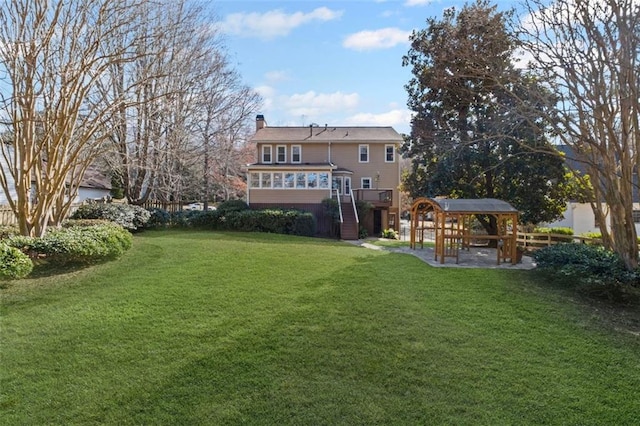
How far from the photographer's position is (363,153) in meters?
24.6

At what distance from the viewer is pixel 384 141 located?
2403 cm

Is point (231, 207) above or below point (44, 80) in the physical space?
below

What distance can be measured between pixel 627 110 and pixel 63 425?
11.4m

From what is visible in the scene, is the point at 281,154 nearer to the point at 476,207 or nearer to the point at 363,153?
the point at 363,153

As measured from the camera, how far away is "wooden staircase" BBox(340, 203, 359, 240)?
63.8 feet

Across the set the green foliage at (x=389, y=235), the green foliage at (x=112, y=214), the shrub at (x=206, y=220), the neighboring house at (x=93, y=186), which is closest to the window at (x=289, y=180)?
the shrub at (x=206, y=220)

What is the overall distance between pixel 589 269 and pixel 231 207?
15886mm

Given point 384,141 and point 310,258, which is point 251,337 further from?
point 384,141

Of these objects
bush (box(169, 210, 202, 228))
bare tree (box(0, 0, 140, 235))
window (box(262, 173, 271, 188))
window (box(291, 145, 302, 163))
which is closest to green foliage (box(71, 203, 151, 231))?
bush (box(169, 210, 202, 228))

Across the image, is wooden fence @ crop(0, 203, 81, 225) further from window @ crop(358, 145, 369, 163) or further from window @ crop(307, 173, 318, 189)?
window @ crop(358, 145, 369, 163)

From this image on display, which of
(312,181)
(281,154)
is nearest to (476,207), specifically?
(312,181)

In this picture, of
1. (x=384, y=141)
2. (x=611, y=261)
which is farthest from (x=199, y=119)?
(x=611, y=261)

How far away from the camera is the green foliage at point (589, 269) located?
7363mm

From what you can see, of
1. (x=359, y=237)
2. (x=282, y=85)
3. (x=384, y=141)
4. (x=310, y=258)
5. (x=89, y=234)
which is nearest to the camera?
(x=89, y=234)
